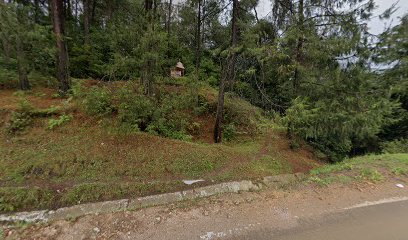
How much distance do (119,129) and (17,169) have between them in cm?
199

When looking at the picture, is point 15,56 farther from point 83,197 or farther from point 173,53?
point 83,197

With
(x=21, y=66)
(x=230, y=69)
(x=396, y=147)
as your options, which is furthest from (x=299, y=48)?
(x=21, y=66)

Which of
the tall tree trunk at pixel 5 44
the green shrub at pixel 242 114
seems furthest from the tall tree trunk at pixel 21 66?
the green shrub at pixel 242 114

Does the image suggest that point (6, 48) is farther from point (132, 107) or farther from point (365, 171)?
point (365, 171)

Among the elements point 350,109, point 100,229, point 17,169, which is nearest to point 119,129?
point 17,169

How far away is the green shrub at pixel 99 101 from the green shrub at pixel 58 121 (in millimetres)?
1126

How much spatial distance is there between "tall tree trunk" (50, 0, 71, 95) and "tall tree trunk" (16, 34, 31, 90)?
36.9 inches

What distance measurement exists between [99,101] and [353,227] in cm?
531

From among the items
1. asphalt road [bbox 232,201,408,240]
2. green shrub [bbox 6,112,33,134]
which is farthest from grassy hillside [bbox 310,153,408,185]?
green shrub [bbox 6,112,33,134]

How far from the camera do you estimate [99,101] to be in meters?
4.84

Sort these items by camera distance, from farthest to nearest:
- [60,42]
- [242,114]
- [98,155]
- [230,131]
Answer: [230,131]
[242,114]
[60,42]
[98,155]

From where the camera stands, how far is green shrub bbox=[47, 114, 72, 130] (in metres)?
5.37

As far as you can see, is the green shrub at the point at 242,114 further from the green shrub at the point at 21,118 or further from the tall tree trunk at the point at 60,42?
the green shrub at the point at 21,118

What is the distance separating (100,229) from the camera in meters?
3.10
